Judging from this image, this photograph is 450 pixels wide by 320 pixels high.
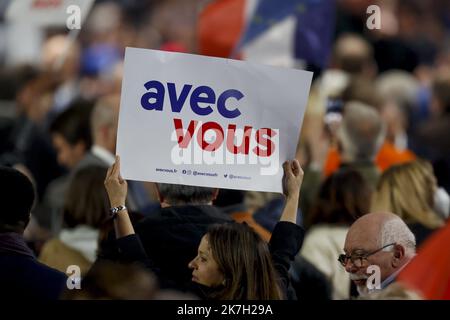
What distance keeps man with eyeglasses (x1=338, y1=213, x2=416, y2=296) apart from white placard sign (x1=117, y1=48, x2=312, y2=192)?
45cm

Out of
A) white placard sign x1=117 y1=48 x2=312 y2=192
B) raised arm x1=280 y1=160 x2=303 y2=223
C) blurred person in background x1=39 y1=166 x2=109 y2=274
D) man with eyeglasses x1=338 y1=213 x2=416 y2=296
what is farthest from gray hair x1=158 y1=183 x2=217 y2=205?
blurred person in background x1=39 y1=166 x2=109 y2=274

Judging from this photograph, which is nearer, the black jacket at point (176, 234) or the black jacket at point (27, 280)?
the black jacket at point (27, 280)

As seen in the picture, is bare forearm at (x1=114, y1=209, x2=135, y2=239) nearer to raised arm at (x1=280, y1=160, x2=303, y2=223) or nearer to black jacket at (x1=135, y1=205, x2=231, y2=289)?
black jacket at (x1=135, y1=205, x2=231, y2=289)

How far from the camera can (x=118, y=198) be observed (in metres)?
7.25

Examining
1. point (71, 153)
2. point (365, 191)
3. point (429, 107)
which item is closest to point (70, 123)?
point (71, 153)

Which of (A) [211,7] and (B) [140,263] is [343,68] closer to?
(A) [211,7]

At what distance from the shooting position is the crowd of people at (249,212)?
695cm

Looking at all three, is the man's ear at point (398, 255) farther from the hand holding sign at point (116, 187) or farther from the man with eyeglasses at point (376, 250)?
the hand holding sign at point (116, 187)

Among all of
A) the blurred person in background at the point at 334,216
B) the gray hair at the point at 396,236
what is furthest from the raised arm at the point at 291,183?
the blurred person in background at the point at 334,216

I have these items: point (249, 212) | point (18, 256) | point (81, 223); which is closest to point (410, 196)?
point (249, 212)

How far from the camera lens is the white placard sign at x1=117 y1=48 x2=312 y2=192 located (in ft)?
24.3

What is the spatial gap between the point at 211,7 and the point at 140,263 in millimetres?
5464

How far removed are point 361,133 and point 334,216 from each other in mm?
1565

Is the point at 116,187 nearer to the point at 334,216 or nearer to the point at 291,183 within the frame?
the point at 291,183
